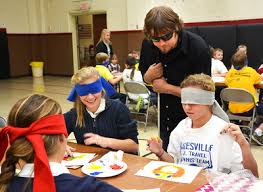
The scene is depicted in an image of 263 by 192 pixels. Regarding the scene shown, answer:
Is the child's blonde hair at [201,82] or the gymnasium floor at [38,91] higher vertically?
the child's blonde hair at [201,82]

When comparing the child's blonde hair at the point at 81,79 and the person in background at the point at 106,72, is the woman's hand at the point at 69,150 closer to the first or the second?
the child's blonde hair at the point at 81,79

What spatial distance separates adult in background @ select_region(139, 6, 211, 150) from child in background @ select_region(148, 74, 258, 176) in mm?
226

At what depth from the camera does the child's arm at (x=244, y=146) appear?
6.32 feet

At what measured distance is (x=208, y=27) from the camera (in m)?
8.97

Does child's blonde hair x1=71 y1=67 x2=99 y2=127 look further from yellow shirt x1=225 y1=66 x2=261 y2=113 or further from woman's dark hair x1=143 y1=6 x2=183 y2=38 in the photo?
yellow shirt x1=225 y1=66 x2=261 y2=113

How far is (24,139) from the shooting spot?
48.9 inches

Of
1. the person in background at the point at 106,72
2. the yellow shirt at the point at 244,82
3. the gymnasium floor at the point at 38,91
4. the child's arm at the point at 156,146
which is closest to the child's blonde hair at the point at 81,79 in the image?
Result: the child's arm at the point at 156,146

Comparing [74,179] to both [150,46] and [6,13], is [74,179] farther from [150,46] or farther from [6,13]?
[6,13]

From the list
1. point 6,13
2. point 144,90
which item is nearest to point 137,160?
point 144,90

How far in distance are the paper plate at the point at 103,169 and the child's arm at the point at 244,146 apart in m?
0.65

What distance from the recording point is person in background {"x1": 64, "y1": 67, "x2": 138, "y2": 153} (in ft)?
8.23

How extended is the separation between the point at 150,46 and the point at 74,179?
1536 millimetres

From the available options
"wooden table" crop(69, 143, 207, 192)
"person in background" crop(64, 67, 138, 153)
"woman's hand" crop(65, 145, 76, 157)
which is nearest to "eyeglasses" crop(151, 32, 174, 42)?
"person in background" crop(64, 67, 138, 153)

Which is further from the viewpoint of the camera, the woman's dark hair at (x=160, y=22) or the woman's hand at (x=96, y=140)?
the woman's hand at (x=96, y=140)
